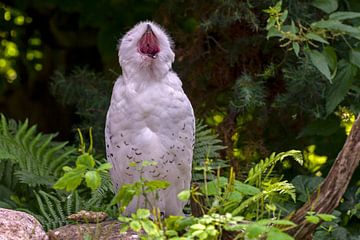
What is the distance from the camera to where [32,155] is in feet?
17.7

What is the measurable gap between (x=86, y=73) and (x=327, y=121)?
1690 millimetres

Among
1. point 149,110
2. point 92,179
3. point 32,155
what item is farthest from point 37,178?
point 92,179

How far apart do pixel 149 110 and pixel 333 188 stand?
0.84 metres

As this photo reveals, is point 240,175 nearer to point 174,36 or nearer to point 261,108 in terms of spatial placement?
point 261,108

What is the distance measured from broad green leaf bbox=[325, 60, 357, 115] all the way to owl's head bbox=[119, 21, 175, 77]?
A: 4.34 feet

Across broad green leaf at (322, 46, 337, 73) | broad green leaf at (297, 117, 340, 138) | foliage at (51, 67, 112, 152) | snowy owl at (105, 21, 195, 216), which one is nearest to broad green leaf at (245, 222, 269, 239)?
snowy owl at (105, 21, 195, 216)

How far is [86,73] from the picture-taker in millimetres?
6258

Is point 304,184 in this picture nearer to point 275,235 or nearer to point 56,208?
point 56,208

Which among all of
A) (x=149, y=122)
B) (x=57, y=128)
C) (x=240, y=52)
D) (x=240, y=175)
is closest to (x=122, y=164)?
(x=149, y=122)

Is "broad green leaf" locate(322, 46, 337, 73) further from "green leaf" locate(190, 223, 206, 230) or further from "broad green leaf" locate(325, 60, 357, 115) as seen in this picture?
"green leaf" locate(190, 223, 206, 230)

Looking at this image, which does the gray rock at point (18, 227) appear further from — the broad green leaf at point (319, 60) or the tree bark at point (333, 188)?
the broad green leaf at point (319, 60)

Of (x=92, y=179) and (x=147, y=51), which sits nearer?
(x=92, y=179)

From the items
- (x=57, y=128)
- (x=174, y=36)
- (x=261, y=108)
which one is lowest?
(x=57, y=128)

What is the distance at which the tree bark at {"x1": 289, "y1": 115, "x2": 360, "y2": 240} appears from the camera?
3.62 m
